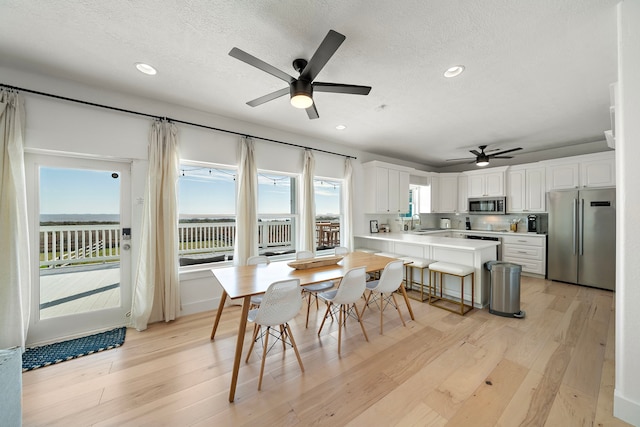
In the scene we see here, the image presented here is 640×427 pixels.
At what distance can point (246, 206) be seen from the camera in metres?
3.40

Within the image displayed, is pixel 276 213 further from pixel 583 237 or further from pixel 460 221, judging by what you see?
pixel 583 237

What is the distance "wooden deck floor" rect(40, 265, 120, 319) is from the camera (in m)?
2.44

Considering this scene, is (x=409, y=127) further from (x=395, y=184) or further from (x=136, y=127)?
(x=136, y=127)

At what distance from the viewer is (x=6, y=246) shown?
6.77 feet

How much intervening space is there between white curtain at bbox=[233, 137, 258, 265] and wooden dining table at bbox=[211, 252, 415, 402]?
2.40 feet

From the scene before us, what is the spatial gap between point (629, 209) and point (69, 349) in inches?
183

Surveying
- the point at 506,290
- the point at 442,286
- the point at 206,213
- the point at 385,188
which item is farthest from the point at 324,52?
the point at 385,188

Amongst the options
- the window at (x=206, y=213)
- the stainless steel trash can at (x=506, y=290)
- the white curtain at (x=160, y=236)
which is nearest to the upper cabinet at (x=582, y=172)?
the stainless steel trash can at (x=506, y=290)

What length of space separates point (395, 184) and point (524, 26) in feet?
11.9

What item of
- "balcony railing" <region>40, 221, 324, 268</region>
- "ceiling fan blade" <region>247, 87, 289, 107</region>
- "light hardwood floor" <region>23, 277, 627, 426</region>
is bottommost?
"light hardwood floor" <region>23, 277, 627, 426</region>

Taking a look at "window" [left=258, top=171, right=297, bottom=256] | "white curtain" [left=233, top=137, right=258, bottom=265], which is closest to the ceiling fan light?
"white curtain" [left=233, top=137, right=258, bottom=265]

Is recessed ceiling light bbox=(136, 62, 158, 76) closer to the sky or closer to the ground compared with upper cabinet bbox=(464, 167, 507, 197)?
closer to the sky

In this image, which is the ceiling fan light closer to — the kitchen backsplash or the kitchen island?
the kitchen island

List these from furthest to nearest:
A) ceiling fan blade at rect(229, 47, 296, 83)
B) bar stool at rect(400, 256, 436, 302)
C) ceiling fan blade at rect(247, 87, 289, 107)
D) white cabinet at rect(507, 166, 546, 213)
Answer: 1. white cabinet at rect(507, 166, 546, 213)
2. bar stool at rect(400, 256, 436, 302)
3. ceiling fan blade at rect(247, 87, 289, 107)
4. ceiling fan blade at rect(229, 47, 296, 83)
